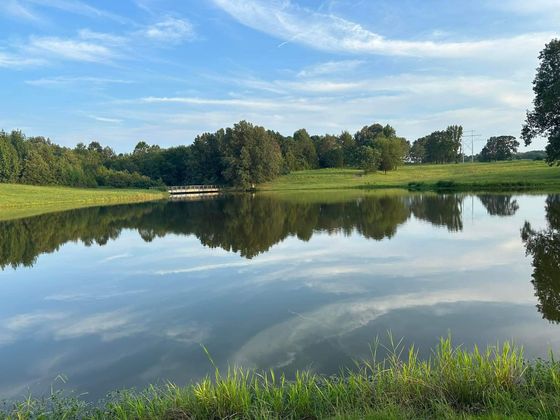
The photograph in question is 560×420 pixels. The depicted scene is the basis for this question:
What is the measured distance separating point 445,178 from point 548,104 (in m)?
26.8

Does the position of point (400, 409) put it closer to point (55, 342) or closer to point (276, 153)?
point (55, 342)

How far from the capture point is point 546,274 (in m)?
12.0

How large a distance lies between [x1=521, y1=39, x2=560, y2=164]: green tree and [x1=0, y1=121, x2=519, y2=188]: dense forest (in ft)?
135

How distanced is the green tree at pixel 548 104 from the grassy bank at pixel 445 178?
18.9 ft

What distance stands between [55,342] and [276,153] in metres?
83.4

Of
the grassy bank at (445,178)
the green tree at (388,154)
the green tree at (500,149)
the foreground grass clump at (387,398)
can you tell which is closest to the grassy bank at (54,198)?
the grassy bank at (445,178)

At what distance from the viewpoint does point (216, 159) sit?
321ft

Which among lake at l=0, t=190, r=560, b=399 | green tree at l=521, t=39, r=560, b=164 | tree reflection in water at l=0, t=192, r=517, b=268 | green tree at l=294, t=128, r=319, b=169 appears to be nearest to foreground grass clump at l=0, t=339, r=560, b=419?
lake at l=0, t=190, r=560, b=399

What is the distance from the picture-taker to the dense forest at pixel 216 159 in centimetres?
8844

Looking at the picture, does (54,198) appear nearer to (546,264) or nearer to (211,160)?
(211,160)

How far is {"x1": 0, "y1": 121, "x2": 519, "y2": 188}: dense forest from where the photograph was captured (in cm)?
8844

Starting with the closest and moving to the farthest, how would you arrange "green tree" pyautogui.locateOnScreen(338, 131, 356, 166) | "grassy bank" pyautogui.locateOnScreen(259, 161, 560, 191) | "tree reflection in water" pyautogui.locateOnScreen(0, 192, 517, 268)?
1. "tree reflection in water" pyautogui.locateOnScreen(0, 192, 517, 268)
2. "grassy bank" pyautogui.locateOnScreen(259, 161, 560, 191)
3. "green tree" pyautogui.locateOnScreen(338, 131, 356, 166)

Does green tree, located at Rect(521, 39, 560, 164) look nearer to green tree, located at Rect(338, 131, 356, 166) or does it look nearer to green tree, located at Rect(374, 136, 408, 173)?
green tree, located at Rect(374, 136, 408, 173)

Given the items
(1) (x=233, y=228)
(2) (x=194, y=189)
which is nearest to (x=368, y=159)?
(2) (x=194, y=189)
